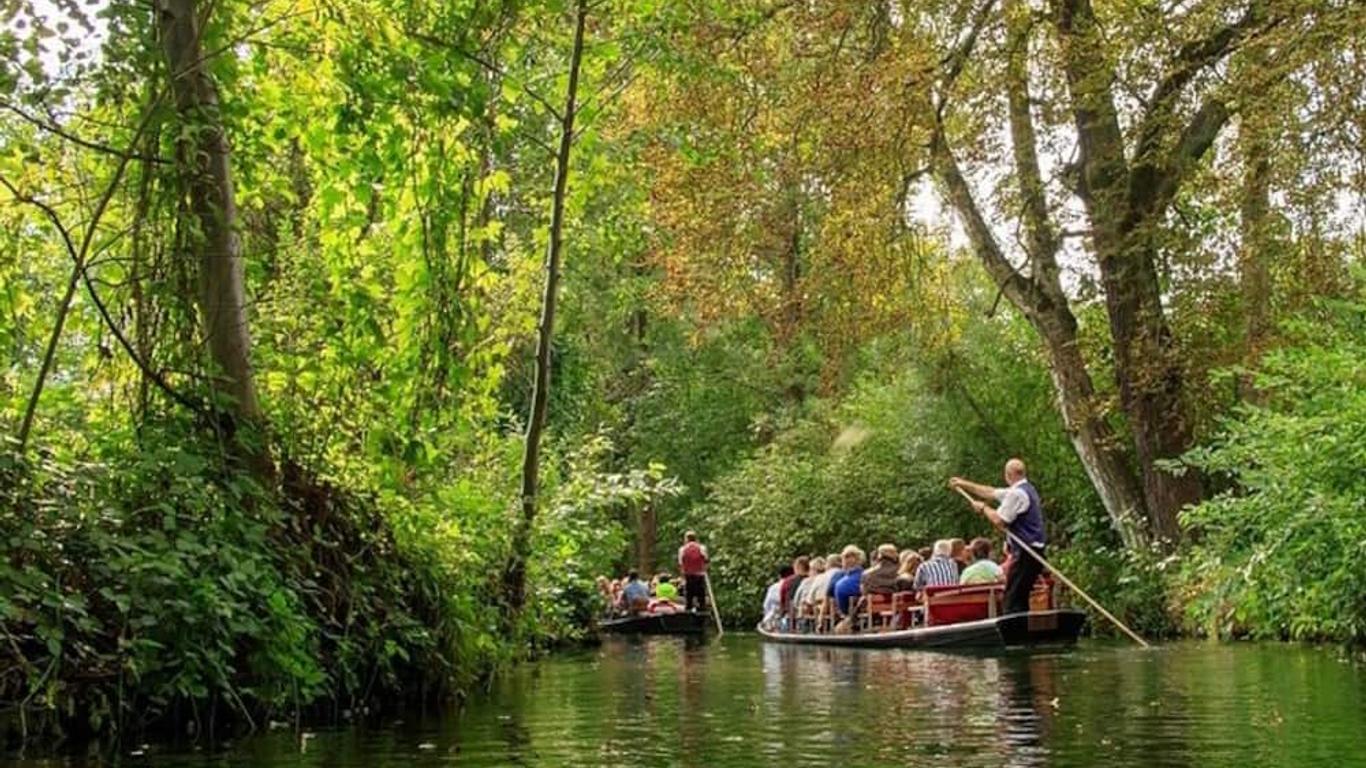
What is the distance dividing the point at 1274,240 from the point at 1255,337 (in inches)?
98.9

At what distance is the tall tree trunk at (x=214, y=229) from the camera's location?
9.98m

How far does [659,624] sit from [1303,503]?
51.5 feet

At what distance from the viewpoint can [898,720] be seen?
9750 mm

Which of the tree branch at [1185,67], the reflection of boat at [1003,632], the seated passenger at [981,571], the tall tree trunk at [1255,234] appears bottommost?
the reflection of boat at [1003,632]

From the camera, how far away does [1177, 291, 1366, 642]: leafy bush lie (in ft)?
46.5

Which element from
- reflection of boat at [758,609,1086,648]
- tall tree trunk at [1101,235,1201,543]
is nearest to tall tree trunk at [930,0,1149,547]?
tall tree trunk at [1101,235,1201,543]

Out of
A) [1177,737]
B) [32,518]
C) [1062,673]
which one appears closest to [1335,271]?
[1062,673]

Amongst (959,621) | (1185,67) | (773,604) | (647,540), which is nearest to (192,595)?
(1185,67)


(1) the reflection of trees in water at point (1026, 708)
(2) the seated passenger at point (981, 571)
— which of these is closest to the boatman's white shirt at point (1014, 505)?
(2) the seated passenger at point (981, 571)

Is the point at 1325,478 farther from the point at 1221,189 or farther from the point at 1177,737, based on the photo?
the point at 1177,737

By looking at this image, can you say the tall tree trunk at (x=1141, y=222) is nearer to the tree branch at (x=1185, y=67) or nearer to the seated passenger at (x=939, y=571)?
the tree branch at (x=1185, y=67)

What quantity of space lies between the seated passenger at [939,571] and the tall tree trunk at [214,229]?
11.0 m

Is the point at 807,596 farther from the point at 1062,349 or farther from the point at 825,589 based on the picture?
the point at 1062,349

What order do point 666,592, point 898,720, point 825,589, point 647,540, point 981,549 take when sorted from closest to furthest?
point 898,720, point 981,549, point 825,589, point 666,592, point 647,540
